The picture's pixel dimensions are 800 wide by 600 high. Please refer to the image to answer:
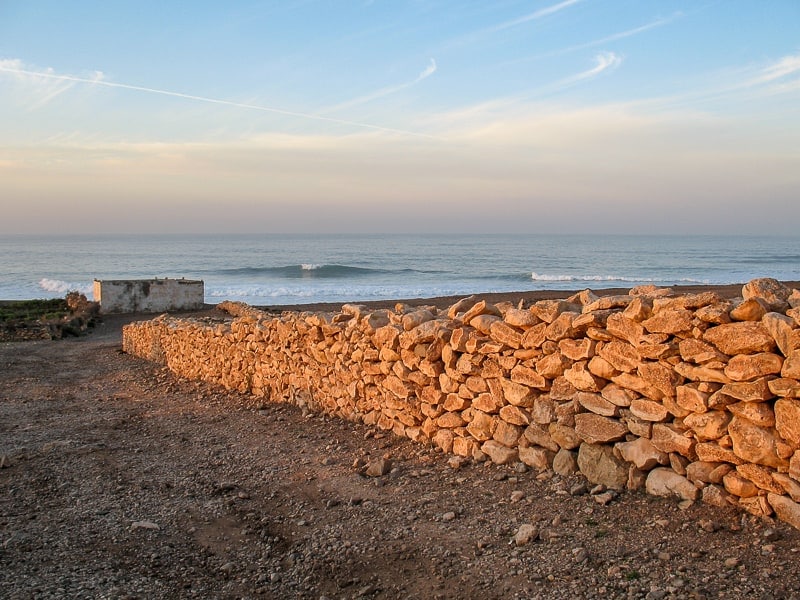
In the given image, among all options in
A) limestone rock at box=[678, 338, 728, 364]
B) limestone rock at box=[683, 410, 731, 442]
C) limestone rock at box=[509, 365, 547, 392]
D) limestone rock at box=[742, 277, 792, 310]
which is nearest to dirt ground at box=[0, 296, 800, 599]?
limestone rock at box=[683, 410, 731, 442]

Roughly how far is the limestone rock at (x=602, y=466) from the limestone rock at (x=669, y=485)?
183mm

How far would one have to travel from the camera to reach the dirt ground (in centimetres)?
359

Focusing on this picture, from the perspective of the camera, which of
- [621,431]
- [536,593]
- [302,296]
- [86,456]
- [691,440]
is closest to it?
[536,593]

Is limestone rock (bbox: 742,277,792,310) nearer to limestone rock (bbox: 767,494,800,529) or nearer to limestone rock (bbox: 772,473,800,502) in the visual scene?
limestone rock (bbox: 772,473,800,502)

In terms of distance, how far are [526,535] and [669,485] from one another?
3.26 ft

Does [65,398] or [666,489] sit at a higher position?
[666,489]

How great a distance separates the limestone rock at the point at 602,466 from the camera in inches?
176

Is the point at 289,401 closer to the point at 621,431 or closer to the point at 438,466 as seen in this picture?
the point at 438,466

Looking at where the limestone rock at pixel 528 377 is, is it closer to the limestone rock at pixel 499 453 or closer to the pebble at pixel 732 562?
the limestone rock at pixel 499 453

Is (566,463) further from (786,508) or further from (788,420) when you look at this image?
(788,420)

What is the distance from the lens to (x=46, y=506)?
5.23 m

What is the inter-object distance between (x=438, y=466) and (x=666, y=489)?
1.96 meters

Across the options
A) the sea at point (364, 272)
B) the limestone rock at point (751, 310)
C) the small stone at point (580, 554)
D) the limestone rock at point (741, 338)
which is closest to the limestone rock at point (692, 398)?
the limestone rock at point (741, 338)

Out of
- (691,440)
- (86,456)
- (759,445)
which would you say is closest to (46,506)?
(86,456)
